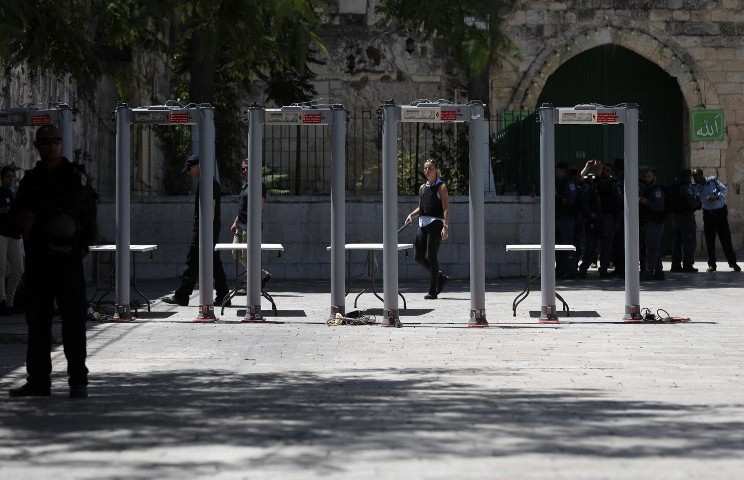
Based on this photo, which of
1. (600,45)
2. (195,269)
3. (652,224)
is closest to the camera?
(195,269)

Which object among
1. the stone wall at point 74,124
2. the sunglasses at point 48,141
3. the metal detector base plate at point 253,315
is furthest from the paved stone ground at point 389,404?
the stone wall at point 74,124

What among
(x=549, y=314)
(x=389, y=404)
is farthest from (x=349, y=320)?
(x=389, y=404)

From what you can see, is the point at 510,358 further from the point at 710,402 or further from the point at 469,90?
the point at 469,90

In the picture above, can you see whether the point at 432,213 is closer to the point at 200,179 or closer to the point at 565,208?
the point at 200,179

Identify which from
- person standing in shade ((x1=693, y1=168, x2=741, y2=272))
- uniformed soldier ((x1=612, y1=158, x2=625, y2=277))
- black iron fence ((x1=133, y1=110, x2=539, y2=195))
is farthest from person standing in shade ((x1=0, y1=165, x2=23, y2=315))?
person standing in shade ((x1=693, y1=168, x2=741, y2=272))

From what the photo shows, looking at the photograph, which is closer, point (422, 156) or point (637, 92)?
point (422, 156)

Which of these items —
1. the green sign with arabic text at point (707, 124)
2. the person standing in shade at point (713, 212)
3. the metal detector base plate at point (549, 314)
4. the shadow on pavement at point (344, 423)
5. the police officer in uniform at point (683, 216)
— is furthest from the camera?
the green sign with arabic text at point (707, 124)

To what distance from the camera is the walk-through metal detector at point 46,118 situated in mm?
16578

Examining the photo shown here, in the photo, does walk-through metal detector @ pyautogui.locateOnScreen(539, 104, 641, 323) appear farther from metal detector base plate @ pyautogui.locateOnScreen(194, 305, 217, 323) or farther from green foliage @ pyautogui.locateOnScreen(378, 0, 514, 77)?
metal detector base plate @ pyautogui.locateOnScreen(194, 305, 217, 323)

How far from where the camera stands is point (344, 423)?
889 centimetres

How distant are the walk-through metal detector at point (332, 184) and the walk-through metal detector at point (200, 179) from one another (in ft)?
1.34

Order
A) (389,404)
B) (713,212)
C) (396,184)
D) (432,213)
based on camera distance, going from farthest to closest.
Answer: (713,212) → (432,213) → (396,184) → (389,404)

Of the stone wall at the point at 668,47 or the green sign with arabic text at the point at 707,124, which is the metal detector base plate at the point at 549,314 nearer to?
the stone wall at the point at 668,47

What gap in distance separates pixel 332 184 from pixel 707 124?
1981 centimetres
